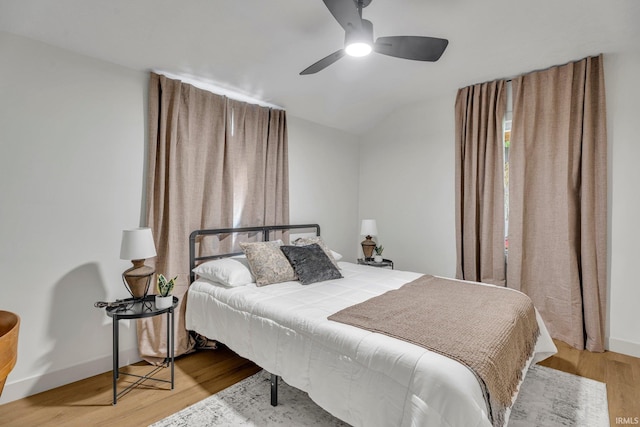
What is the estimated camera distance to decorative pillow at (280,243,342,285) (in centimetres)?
274

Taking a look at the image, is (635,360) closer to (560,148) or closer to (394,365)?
(560,148)

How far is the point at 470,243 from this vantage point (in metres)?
3.57

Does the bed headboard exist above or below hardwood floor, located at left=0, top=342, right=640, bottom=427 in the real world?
above

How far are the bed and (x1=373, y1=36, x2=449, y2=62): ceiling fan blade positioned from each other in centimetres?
A: 173

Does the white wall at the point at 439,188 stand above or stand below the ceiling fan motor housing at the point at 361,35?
below

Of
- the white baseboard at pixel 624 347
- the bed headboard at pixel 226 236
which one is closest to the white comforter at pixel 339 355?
the bed headboard at pixel 226 236

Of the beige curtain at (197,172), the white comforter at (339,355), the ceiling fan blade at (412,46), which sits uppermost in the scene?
the ceiling fan blade at (412,46)

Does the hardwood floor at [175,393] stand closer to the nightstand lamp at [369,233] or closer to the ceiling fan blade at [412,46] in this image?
the nightstand lamp at [369,233]

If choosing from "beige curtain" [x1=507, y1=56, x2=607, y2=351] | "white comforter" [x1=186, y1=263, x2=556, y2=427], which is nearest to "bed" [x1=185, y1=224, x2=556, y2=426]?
"white comforter" [x1=186, y1=263, x2=556, y2=427]

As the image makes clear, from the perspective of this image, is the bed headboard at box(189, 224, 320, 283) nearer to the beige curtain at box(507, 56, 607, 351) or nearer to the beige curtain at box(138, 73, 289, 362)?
the beige curtain at box(138, 73, 289, 362)

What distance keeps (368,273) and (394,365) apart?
1.71m

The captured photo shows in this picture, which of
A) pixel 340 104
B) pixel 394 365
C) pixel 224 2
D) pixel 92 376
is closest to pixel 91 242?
pixel 92 376

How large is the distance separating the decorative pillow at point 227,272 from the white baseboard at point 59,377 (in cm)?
87

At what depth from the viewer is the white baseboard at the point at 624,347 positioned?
2.74 meters
